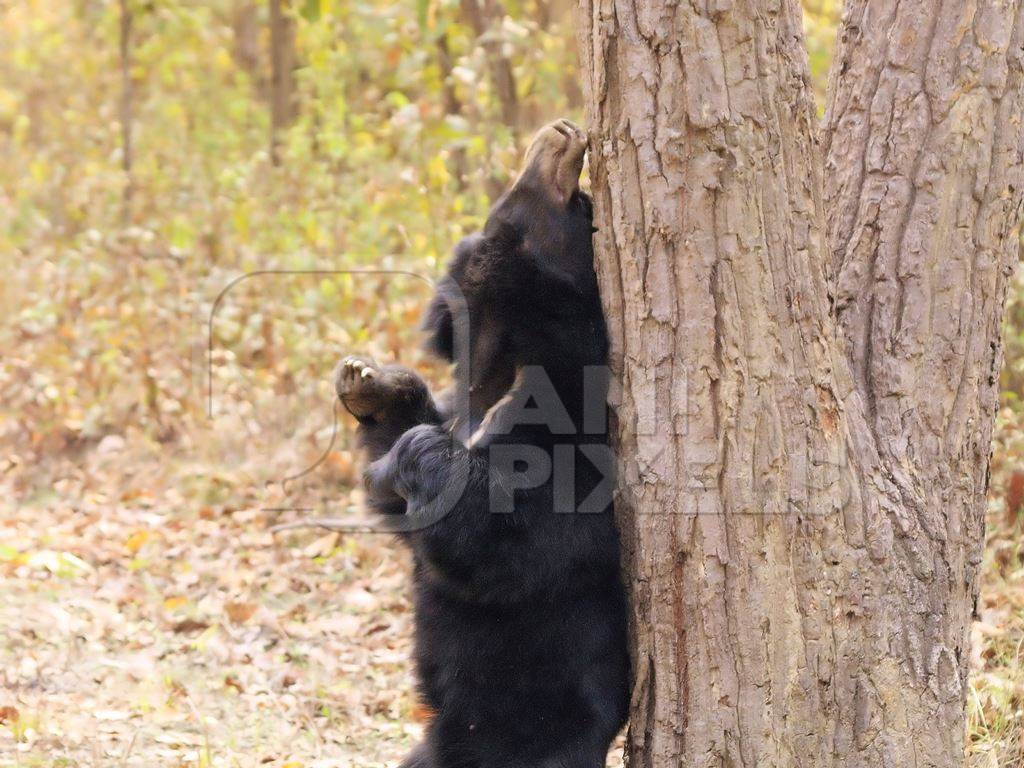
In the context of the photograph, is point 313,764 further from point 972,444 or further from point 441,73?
point 441,73

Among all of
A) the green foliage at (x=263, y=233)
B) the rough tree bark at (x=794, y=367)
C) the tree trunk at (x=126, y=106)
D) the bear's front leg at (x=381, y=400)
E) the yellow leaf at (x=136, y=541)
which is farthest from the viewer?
the tree trunk at (x=126, y=106)

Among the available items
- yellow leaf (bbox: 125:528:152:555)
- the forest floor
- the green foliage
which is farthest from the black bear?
yellow leaf (bbox: 125:528:152:555)

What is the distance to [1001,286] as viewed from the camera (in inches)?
120

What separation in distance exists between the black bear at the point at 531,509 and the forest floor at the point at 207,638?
91cm

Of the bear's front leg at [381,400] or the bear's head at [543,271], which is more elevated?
the bear's head at [543,271]

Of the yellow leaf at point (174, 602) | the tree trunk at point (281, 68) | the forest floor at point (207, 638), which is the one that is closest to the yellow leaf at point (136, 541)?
the forest floor at point (207, 638)

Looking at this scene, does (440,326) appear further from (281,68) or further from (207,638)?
(281,68)

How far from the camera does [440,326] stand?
363 cm

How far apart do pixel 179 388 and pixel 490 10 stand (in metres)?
3.20

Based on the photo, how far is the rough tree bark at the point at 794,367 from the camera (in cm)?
273

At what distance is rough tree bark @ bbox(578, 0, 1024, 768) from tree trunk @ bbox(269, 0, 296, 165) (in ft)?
31.9

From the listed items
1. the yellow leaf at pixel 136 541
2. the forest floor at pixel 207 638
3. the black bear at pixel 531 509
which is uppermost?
the black bear at pixel 531 509

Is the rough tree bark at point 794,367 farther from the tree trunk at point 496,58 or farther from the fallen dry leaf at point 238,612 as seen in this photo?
the tree trunk at point 496,58

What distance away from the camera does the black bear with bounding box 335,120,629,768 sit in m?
3.03
